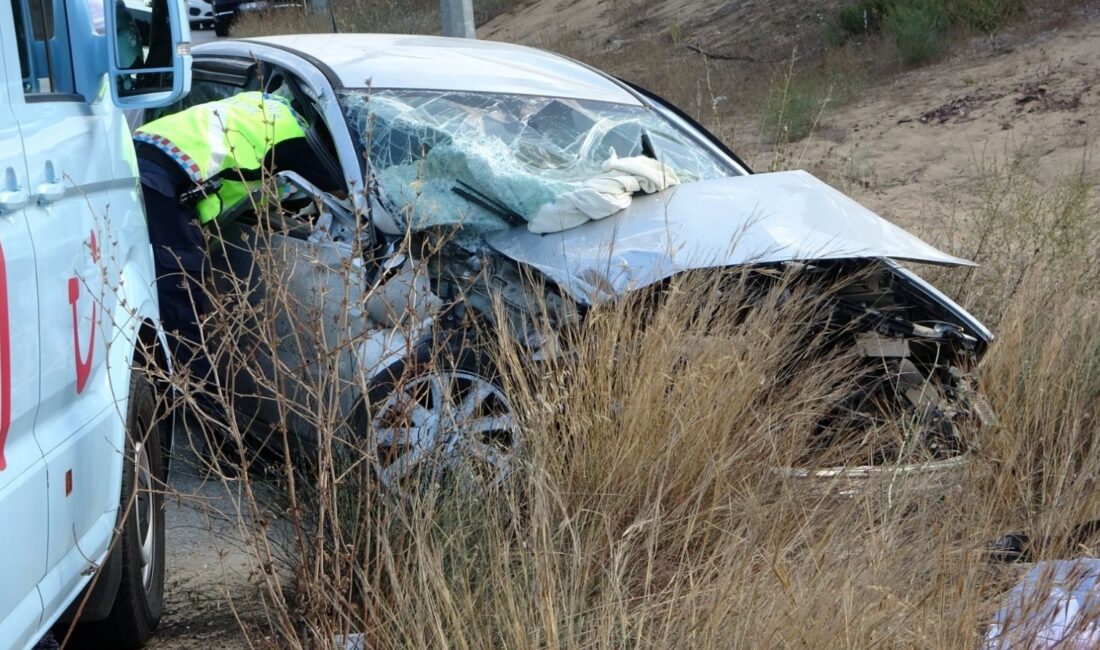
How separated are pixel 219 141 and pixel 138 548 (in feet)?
6.43

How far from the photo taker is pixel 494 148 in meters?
4.76

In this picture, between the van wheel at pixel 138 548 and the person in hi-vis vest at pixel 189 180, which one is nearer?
the van wheel at pixel 138 548

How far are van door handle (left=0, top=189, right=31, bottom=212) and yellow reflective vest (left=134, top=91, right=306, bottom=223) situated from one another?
6.84 feet

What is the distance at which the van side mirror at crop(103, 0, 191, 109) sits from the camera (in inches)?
131

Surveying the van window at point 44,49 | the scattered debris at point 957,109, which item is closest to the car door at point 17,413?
the van window at point 44,49

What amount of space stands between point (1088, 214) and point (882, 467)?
131 inches

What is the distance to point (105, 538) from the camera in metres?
2.97

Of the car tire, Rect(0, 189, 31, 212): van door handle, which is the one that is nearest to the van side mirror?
Rect(0, 189, 31, 212): van door handle

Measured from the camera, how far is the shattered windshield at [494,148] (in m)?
4.50

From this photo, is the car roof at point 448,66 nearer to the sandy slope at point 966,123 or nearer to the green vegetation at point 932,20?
the sandy slope at point 966,123

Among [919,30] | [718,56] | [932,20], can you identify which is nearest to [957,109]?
[919,30]

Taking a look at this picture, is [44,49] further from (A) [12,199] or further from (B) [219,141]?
(B) [219,141]

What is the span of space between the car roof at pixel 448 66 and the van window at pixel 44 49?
1.70 meters

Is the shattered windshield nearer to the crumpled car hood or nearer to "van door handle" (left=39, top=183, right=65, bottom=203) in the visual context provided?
the crumpled car hood
